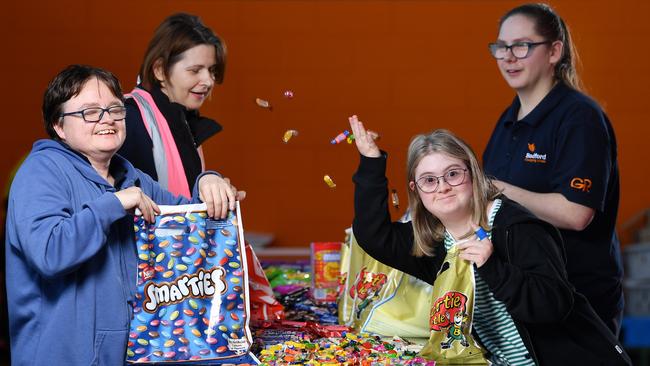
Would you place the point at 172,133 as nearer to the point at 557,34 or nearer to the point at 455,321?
the point at 455,321

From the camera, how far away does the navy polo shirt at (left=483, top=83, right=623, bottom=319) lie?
2.83 m

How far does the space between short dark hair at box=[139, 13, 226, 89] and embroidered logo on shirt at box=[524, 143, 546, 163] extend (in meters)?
1.14

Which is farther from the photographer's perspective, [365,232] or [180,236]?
[365,232]

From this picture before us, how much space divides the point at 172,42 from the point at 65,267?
46.2 inches

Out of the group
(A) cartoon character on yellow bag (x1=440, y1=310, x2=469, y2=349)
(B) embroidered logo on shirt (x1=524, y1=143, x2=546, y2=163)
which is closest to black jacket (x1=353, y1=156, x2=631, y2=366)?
(A) cartoon character on yellow bag (x1=440, y1=310, x2=469, y2=349)

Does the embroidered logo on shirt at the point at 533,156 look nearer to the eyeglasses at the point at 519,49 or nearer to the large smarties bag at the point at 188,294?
the eyeglasses at the point at 519,49

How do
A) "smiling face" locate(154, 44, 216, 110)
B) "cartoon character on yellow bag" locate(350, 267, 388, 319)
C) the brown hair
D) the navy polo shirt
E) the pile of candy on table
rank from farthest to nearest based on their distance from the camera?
the brown hair → "smiling face" locate(154, 44, 216, 110) → the navy polo shirt → "cartoon character on yellow bag" locate(350, 267, 388, 319) → the pile of candy on table

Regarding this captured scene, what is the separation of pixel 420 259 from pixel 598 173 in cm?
73

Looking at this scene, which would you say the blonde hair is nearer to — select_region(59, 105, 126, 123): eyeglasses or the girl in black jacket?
the girl in black jacket

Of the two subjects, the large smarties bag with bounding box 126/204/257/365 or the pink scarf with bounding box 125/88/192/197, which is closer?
the large smarties bag with bounding box 126/204/257/365

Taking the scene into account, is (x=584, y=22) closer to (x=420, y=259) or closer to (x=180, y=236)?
(x=420, y=259)

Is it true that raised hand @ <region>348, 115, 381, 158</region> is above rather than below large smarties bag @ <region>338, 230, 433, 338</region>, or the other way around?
above

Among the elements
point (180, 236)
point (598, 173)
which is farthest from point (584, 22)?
point (180, 236)

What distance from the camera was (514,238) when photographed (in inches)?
88.4
